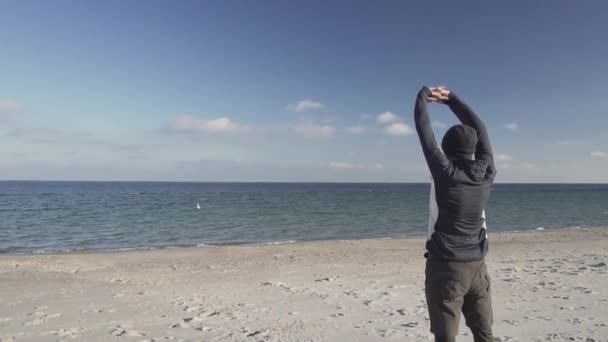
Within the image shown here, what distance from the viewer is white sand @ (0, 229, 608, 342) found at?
5.81m

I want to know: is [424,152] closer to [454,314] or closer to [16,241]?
[454,314]

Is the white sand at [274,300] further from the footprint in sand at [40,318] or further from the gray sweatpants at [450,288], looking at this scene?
the gray sweatpants at [450,288]

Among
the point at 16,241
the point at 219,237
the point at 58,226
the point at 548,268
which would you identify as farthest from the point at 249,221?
the point at 548,268

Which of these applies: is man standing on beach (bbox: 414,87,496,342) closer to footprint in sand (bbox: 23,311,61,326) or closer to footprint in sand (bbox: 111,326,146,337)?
footprint in sand (bbox: 111,326,146,337)

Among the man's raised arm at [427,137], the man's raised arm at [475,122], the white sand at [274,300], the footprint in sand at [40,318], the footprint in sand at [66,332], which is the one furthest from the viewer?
the footprint in sand at [40,318]

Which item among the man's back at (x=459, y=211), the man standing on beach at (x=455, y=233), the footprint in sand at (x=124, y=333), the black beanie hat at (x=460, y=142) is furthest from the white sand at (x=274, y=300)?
the black beanie hat at (x=460, y=142)

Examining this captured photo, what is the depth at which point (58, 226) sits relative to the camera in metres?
26.3

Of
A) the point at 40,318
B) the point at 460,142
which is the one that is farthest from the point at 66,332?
the point at 460,142

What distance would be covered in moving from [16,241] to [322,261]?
1587cm

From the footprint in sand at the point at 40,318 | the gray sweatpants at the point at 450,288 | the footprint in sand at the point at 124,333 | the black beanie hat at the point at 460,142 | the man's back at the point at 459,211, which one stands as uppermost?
the black beanie hat at the point at 460,142

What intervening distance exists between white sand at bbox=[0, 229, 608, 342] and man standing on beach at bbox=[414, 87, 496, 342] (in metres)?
2.79

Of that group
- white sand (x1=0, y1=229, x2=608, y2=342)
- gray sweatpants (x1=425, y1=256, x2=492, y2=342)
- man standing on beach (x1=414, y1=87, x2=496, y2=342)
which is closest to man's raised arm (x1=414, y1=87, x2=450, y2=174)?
man standing on beach (x1=414, y1=87, x2=496, y2=342)

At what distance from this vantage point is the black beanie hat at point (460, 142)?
9.35 ft

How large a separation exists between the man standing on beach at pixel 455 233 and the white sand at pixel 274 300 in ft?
9.17
